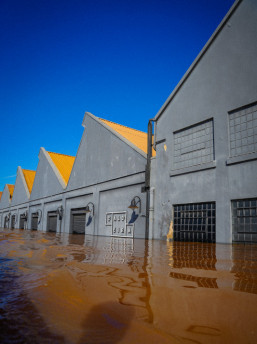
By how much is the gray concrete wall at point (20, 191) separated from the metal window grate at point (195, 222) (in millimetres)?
26714

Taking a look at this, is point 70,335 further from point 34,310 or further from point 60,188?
point 60,188

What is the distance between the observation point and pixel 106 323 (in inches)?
57.5

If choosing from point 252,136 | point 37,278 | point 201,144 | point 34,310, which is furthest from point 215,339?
point 201,144

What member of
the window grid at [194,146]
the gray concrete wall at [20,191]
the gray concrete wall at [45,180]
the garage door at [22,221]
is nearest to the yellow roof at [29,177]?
the gray concrete wall at [20,191]

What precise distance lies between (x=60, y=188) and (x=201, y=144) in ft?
53.3

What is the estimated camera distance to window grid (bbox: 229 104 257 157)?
10.2m

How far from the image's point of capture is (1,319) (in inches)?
57.6

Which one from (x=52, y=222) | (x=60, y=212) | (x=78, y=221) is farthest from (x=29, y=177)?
(x=78, y=221)

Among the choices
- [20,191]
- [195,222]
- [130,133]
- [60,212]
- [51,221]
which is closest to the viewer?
[195,222]

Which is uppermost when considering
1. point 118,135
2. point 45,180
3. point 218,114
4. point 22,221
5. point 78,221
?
point 118,135

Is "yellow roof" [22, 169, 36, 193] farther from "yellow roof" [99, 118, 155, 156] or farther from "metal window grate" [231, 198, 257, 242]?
"metal window grate" [231, 198, 257, 242]

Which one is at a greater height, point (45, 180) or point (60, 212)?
point (45, 180)

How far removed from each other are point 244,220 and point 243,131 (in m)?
3.38

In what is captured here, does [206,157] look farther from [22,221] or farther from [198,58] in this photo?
[22,221]
